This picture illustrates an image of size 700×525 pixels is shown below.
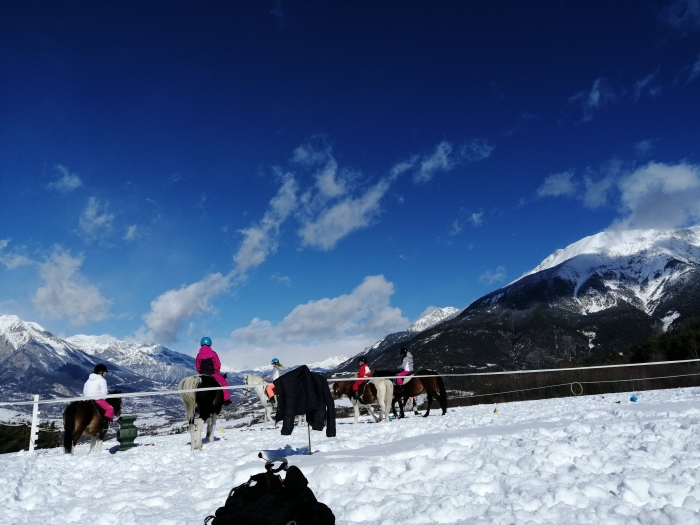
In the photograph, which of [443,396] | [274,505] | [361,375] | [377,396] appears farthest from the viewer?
[443,396]

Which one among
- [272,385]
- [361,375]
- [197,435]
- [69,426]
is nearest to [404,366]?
[361,375]

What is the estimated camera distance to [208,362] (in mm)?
12844

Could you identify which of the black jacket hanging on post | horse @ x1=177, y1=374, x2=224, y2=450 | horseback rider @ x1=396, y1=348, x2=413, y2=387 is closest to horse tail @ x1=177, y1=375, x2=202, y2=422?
horse @ x1=177, y1=374, x2=224, y2=450

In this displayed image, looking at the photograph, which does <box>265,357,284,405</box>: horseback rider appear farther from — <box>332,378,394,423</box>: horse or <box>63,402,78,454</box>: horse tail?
<box>63,402,78,454</box>: horse tail

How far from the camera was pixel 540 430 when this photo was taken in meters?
7.84

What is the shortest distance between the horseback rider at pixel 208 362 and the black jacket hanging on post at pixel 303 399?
175 inches

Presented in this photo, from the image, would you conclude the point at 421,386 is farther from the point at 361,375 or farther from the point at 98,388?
the point at 98,388

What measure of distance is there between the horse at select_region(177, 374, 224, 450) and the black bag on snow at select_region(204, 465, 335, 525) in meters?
7.62

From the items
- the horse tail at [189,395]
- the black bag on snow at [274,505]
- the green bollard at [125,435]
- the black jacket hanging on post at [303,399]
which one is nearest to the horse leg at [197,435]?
the horse tail at [189,395]

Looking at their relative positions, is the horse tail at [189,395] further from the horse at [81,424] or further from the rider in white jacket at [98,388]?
the horse at [81,424]

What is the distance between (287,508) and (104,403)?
37.4 ft

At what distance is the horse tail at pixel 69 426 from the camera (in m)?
12.6

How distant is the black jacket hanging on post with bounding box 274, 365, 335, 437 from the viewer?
880 centimetres

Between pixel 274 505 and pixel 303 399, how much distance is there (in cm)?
418
